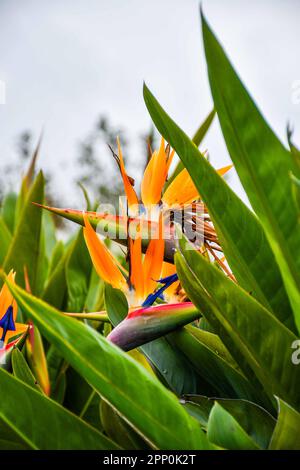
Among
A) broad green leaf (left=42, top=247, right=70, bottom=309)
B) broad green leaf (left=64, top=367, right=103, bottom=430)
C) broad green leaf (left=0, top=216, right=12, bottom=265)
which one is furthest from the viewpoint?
broad green leaf (left=0, top=216, right=12, bottom=265)

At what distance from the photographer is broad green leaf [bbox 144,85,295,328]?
406 mm

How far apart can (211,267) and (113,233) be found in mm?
137

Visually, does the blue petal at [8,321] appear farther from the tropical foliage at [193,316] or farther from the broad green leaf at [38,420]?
the broad green leaf at [38,420]

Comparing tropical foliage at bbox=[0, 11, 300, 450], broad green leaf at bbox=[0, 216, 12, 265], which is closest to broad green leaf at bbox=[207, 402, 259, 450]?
tropical foliage at bbox=[0, 11, 300, 450]

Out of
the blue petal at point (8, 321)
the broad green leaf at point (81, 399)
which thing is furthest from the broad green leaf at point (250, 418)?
the broad green leaf at point (81, 399)

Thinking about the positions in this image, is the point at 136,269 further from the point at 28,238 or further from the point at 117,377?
the point at 28,238

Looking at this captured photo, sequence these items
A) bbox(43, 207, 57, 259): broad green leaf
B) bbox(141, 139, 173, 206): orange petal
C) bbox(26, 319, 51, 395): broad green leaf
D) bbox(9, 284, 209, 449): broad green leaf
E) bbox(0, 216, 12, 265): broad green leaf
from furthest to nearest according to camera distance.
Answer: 1. bbox(43, 207, 57, 259): broad green leaf
2. bbox(0, 216, 12, 265): broad green leaf
3. bbox(26, 319, 51, 395): broad green leaf
4. bbox(141, 139, 173, 206): orange petal
5. bbox(9, 284, 209, 449): broad green leaf

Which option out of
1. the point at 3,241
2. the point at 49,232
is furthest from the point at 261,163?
the point at 49,232

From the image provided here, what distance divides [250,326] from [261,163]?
0.12 metres

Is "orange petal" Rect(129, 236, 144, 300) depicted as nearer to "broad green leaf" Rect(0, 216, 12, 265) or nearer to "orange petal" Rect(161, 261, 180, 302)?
"orange petal" Rect(161, 261, 180, 302)

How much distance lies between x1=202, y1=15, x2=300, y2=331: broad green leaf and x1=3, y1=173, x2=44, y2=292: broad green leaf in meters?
0.60

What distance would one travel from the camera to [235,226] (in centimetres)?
41

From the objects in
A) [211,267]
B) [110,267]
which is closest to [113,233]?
[110,267]

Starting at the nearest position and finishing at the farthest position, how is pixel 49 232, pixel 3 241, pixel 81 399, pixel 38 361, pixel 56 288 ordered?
pixel 38 361 → pixel 81 399 → pixel 56 288 → pixel 3 241 → pixel 49 232
